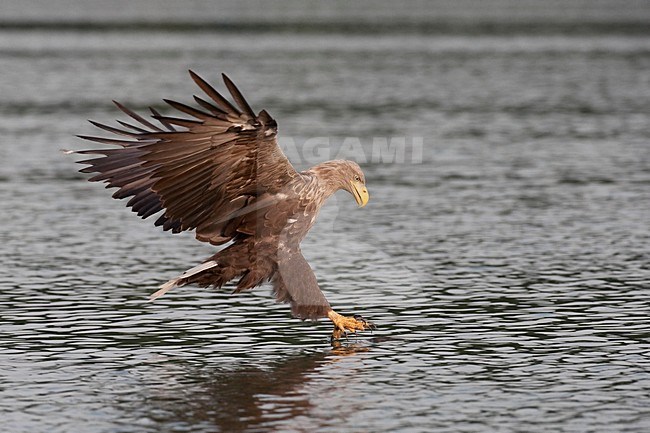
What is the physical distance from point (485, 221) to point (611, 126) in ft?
28.9

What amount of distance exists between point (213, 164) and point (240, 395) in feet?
4.59

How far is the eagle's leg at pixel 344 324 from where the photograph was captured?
854 cm

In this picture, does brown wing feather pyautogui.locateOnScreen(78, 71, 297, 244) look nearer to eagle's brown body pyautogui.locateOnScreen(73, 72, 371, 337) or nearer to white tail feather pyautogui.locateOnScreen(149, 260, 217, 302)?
eagle's brown body pyautogui.locateOnScreen(73, 72, 371, 337)

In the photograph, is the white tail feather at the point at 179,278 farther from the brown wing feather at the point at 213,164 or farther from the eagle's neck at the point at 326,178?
the eagle's neck at the point at 326,178

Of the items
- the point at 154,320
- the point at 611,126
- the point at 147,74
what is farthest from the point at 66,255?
the point at 147,74

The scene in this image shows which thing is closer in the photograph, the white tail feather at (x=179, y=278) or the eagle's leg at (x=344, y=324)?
the white tail feather at (x=179, y=278)

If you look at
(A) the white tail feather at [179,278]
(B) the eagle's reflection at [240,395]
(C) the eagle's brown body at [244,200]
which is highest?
(C) the eagle's brown body at [244,200]

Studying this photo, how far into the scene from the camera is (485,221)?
13367 millimetres

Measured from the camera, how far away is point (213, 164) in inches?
316

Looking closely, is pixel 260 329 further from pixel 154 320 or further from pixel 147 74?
pixel 147 74

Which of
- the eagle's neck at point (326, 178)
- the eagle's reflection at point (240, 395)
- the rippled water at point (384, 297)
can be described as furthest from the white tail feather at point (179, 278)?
the eagle's neck at point (326, 178)

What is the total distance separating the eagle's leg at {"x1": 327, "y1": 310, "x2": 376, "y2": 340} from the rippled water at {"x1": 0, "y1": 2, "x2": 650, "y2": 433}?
126 millimetres

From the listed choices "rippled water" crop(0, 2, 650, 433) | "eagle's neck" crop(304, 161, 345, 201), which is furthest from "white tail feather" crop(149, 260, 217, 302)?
"eagle's neck" crop(304, 161, 345, 201)

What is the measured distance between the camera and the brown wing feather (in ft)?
25.3
